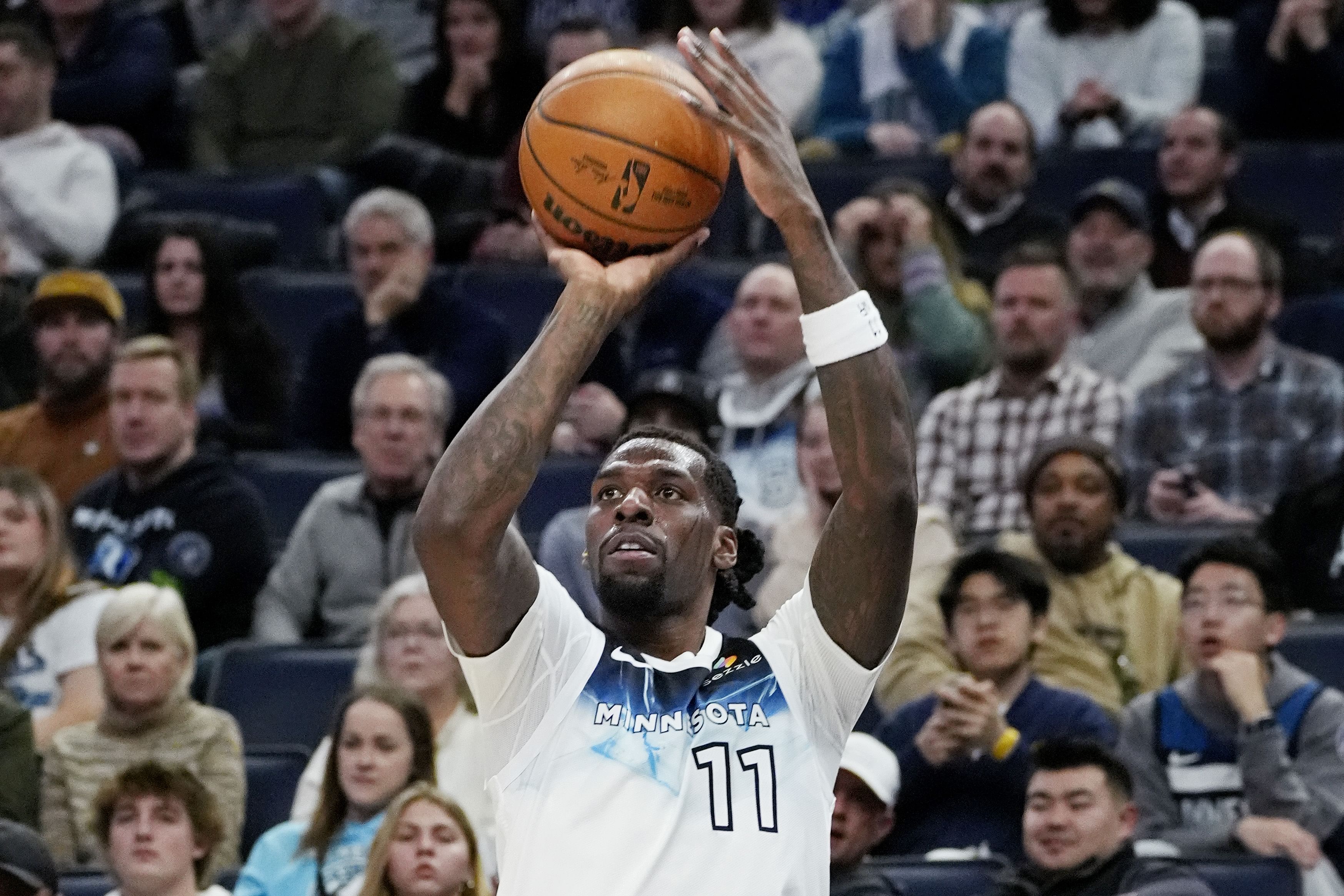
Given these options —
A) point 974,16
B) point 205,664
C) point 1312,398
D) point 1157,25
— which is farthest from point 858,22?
point 205,664

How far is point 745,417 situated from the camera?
735 centimetres

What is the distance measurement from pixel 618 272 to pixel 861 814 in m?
2.32

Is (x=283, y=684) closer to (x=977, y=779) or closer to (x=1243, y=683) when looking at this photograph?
(x=977, y=779)

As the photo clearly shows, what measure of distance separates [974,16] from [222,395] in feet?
10.9

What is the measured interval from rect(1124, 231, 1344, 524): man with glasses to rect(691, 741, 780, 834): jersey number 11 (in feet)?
12.9

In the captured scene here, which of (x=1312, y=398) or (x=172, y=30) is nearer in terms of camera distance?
(x=1312, y=398)

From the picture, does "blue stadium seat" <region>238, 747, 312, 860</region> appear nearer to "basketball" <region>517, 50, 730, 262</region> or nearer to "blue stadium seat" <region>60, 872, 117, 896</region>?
"blue stadium seat" <region>60, 872, 117, 896</region>

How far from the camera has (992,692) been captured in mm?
5859

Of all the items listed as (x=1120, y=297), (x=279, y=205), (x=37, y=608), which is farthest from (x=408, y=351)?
(x=1120, y=297)

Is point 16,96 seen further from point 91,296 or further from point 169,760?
point 169,760

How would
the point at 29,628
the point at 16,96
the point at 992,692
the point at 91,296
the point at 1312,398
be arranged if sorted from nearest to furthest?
1. the point at 992,692
2. the point at 29,628
3. the point at 1312,398
4. the point at 91,296
5. the point at 16,96

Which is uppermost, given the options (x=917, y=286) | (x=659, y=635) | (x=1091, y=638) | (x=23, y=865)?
(x=917, y=286)

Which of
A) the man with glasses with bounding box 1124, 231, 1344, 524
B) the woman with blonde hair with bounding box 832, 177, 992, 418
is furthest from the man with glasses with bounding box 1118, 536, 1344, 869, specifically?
the woman with blonde hair with bounding box 832, 177, 992, 418

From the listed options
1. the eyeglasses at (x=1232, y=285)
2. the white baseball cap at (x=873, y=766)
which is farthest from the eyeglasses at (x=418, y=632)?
the eyeglasses at (x=1232, y=285)
